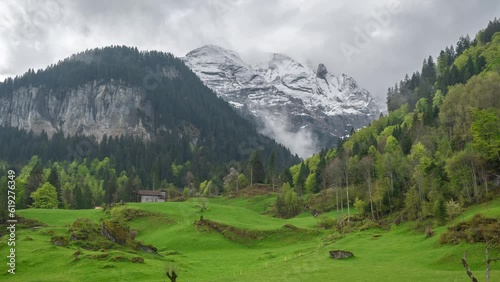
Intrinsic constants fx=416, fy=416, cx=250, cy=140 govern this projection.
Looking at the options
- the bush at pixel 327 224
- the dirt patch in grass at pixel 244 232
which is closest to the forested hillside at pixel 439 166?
the bush at pixel 327 224

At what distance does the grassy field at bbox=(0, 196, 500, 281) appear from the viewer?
4094 centimetres

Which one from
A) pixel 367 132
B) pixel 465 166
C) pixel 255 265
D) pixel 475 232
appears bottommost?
pixel 255 265

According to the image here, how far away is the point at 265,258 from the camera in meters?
60.8

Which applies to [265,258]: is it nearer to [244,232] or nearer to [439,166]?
[244,232]

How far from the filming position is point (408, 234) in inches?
2504

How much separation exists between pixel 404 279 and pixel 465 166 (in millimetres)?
43443

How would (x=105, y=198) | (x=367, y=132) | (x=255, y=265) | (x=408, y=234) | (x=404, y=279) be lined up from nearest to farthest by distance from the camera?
(x=404, y=279), (x=255, y=265), (x=408, y=234), (x=105, y=198), (x=367, y=132)

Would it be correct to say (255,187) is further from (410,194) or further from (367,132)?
(410,194)

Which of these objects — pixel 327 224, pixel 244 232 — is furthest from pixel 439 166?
pixel 244 232

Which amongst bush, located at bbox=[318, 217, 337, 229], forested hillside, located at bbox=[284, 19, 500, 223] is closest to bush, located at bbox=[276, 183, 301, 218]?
forested hillside, located at bbox=[284, 19, 500, 223]

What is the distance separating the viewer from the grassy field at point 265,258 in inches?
1612

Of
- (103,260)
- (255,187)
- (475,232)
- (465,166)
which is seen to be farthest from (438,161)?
(255,187)

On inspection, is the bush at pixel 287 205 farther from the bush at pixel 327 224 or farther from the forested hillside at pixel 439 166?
the bush at pixel 327 224

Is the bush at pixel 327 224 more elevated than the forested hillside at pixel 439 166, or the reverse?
the forested hillside at pixel 439 166
